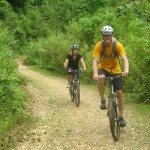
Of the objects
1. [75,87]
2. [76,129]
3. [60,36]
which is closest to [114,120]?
[76,129]

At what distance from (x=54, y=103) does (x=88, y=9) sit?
3146cm

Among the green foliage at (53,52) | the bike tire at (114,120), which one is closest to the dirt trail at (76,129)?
the bike tire at (114,120)

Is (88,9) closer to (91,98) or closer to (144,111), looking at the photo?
(91,98)

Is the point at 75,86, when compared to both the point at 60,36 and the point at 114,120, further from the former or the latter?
the point at 60,36

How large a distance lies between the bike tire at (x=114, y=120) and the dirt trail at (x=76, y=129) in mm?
175

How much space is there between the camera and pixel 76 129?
10.1 m

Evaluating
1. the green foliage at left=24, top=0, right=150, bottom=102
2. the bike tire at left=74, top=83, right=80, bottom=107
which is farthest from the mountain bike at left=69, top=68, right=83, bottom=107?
Answer: the green foliage at left=24, top=0, right=150, bottom=102

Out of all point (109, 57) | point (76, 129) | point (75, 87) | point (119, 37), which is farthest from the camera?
point (119, 37)

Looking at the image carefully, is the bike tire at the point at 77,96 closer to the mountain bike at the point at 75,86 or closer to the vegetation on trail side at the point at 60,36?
the mountain bike at the point at 75,86

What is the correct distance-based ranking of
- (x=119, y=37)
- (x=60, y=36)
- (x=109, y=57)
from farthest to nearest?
(x=60, y=36), (x=119, y=37), (x=109, y=57)

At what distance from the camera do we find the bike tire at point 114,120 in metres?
8.35

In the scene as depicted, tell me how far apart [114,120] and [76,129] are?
5.87 feet

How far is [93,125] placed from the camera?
1045 centimetres

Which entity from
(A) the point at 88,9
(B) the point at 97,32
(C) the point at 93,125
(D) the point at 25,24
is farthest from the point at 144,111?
(A) the point at 88,9
